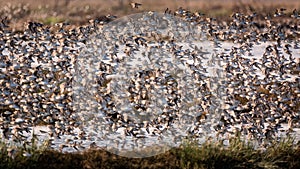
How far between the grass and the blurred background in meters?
8.22

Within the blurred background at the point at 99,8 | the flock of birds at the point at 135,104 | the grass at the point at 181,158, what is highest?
the blurred background at the point at 99,8

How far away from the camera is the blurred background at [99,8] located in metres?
13.4

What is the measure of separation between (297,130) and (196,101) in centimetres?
114

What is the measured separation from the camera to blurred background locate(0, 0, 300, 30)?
44.0 ft

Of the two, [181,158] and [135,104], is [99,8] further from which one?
[181,158]

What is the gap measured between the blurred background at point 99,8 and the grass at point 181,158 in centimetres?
822

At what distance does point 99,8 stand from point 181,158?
458 inches

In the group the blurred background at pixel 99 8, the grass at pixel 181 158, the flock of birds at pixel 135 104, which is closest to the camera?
the grass at pixel 181 158

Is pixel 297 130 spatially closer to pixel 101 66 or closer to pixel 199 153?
pixel 199 153

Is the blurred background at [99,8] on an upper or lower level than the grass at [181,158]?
upper

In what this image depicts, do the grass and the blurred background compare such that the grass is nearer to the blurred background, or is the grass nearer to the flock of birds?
the flock of birds

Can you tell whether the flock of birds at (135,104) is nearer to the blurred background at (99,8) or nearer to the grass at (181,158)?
the grass at (181,158)

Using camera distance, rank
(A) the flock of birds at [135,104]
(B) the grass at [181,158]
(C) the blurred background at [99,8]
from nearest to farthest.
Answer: (B) the grass at [181,158] → (A) the flock of birds at [135,104] → (C) the blurred background at [99,8]

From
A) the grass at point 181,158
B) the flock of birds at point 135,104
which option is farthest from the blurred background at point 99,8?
the grass at point 181,158
